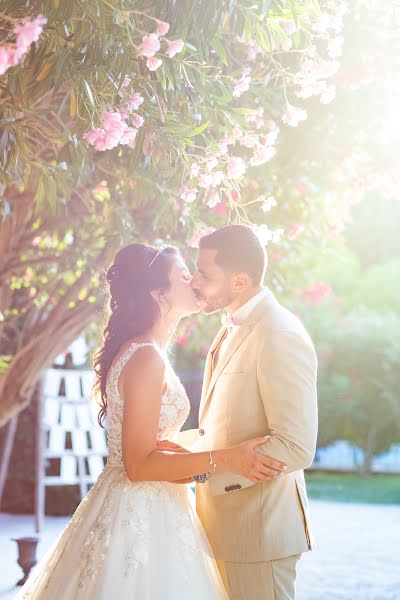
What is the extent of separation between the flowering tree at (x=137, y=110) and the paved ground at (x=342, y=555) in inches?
105

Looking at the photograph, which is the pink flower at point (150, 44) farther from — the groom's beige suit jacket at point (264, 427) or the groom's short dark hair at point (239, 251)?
the groom's beige suit jacket at point (264, 427)

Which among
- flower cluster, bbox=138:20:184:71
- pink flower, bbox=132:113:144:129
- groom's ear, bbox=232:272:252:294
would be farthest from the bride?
flower cluster, bbox=138:20:184:71

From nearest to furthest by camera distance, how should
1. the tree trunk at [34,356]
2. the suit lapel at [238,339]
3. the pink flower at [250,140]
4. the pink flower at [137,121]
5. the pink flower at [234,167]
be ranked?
the suit lapel at [238,339] → the pink flower at [137,121] → the pink flower at [234,167] → the pink flower at [250,140] → the tree trunk at [34,356]

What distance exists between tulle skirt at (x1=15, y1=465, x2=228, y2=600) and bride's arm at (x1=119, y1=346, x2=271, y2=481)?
0.14 metres

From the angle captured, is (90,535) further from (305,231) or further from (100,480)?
(305,231)

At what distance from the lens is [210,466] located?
3.16 meters

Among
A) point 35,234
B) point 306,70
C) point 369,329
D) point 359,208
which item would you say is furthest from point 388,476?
point 306,70

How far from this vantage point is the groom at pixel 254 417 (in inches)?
121

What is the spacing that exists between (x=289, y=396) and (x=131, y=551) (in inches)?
30.2

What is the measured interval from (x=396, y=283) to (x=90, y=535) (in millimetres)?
19698

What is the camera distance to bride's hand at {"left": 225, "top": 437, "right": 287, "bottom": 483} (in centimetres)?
304

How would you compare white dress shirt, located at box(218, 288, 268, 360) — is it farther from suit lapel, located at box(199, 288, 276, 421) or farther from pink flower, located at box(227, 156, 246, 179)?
pink flower, located at box(227, 156, 246, 179)

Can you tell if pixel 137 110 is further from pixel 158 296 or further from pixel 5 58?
pixel 5 58

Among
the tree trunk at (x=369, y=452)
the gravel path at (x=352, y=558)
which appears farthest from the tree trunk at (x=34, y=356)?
the tree trunk at (x=369, y=452)
